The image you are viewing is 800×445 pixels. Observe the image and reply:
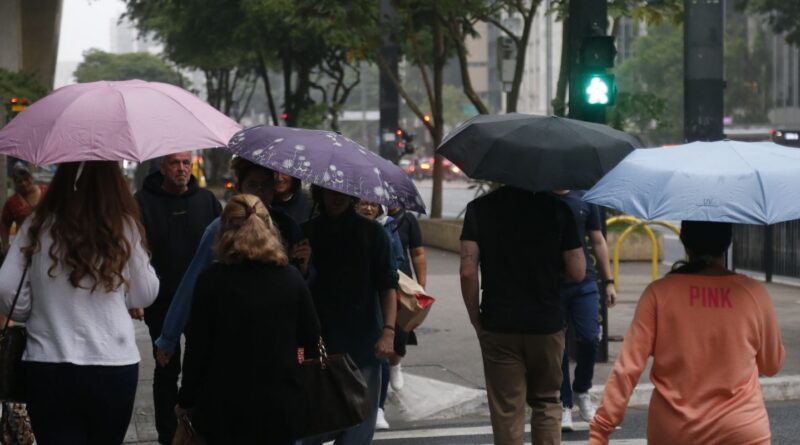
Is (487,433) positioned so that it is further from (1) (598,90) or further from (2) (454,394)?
(1) (598,90)

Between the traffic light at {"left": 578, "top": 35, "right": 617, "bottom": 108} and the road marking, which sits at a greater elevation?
the traffic light at {"left": 578, "top": 35, "right": 617, "bottom": 108}

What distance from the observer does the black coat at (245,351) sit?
5359 mm

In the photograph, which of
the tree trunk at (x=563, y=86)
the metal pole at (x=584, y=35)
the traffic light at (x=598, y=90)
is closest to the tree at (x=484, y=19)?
the tree trunk at (x=563, y=86)

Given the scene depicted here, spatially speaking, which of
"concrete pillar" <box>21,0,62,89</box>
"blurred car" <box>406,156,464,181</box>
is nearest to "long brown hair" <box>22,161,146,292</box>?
"concrete pillar" <box>21,0,62,89</box>

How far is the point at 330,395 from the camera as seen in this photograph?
19.6 ft

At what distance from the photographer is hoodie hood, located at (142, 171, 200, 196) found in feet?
26.1

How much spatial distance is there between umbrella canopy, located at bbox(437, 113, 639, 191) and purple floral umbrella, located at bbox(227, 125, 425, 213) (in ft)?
1.22

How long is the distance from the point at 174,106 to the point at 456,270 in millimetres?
16733

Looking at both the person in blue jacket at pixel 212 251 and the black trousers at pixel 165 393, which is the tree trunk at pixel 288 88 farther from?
the person in blue jacket at pixel 212 251

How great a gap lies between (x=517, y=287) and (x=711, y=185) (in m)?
1.90

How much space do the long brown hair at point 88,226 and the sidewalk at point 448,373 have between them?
13.8 feet

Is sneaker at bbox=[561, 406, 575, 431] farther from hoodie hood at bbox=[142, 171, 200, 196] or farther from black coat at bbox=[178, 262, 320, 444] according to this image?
black coat at bbox=[178, 262, 320, 444]

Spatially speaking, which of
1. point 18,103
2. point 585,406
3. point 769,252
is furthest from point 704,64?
point 18,103

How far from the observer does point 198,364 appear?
17.9 feet
